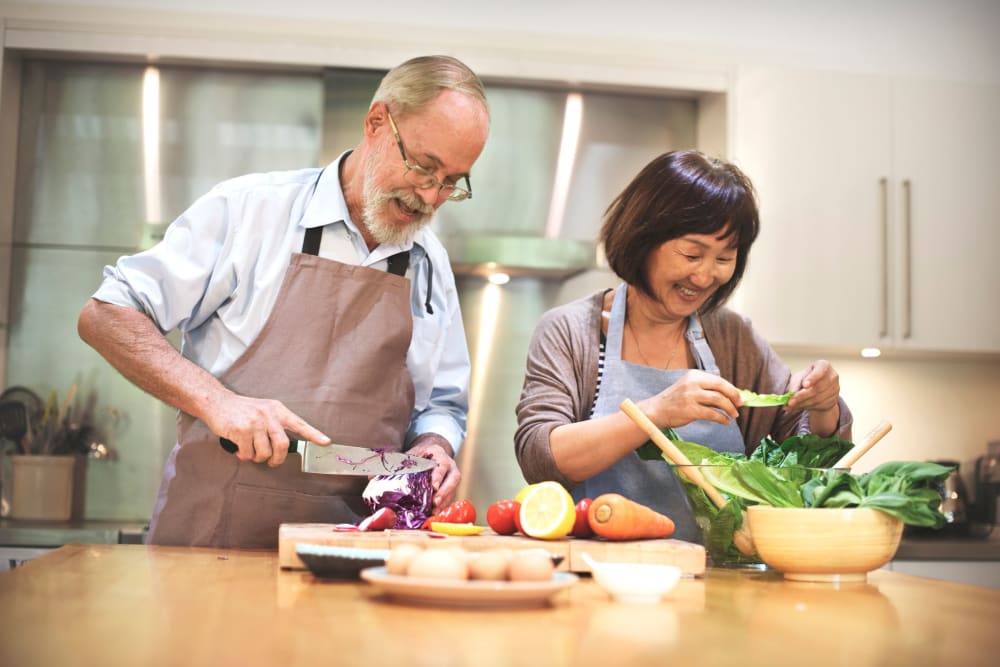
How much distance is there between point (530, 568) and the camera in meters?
1.09

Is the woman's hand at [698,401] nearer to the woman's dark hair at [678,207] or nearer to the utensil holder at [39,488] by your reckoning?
the woman's dark hair at [678,207]

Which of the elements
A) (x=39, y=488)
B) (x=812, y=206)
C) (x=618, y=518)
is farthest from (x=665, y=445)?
(x=39, y=488)

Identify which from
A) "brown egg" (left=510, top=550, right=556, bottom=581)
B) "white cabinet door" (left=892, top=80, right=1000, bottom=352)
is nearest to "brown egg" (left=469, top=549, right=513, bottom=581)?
"brown egg" (left=510, top=550, right=556, bottom=581)

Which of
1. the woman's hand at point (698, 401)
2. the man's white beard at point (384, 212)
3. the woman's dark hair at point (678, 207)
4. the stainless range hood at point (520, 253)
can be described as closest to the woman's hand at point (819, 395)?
the woman's hand at point (698, 401)

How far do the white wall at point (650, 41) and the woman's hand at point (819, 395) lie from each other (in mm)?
1713

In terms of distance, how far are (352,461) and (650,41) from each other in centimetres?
213

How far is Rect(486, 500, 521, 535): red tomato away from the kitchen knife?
0.22 metres

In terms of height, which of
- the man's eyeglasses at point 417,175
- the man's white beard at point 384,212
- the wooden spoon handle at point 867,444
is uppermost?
the man's eyeglasses at point 417,175

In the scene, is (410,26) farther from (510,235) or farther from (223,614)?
(223,614)

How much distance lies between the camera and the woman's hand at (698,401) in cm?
168

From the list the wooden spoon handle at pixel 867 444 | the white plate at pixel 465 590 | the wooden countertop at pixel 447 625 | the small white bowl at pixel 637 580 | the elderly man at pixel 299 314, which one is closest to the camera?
the wooden countertop at pixel 447 625

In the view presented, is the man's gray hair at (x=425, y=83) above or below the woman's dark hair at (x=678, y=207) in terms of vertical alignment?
above

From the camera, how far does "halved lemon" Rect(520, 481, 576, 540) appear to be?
57.9 inches

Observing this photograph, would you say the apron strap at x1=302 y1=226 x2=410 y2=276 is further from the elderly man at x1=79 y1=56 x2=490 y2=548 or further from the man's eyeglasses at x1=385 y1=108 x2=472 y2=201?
the man's eyeglasses at x1=385 y1=108 x2=472 y2=201
